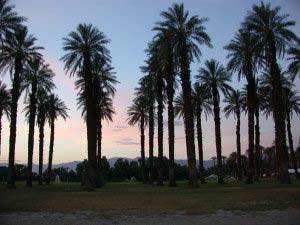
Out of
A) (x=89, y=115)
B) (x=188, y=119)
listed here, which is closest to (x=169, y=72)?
(x=188, y=119)

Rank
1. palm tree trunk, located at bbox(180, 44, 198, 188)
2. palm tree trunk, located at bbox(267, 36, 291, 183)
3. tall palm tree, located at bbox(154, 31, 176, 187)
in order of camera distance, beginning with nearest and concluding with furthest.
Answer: palm tree trunk, located at bbox(267, 36, 291, 183), palm tree trunk, located at bbox(180, 44, 198, 188), tall palm tree, located at bbox(154, 31, 176, 187)

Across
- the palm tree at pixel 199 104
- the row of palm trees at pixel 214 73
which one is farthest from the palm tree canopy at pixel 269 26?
the palm tree at pixel 199 104

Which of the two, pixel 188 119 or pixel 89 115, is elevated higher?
pixel 89 115

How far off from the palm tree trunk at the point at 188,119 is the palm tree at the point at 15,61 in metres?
15.5

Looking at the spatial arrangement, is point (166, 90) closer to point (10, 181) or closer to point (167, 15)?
point (167, 15)

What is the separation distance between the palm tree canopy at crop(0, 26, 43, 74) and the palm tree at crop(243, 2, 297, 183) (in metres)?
21.2

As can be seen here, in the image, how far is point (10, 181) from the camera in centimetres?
4678

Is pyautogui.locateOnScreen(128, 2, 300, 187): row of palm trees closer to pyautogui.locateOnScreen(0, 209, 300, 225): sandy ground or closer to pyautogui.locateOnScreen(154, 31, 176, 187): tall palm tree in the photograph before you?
pyautogui.locateOnScreen(154, 31, 176, 187): tall palm tree

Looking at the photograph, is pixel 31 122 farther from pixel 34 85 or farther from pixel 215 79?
pixel 215 79

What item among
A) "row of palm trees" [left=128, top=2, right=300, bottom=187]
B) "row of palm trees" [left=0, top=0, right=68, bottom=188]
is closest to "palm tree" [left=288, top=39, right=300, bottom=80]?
"row of palm trees" [left=128, top=2, right=300, bottom=187]

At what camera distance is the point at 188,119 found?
4028 cm

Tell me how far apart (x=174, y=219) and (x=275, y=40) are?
2827cm

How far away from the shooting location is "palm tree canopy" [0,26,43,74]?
1753 inches

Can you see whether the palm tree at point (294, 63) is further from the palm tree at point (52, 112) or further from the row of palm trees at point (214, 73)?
the palm tree at point (52, 112)
